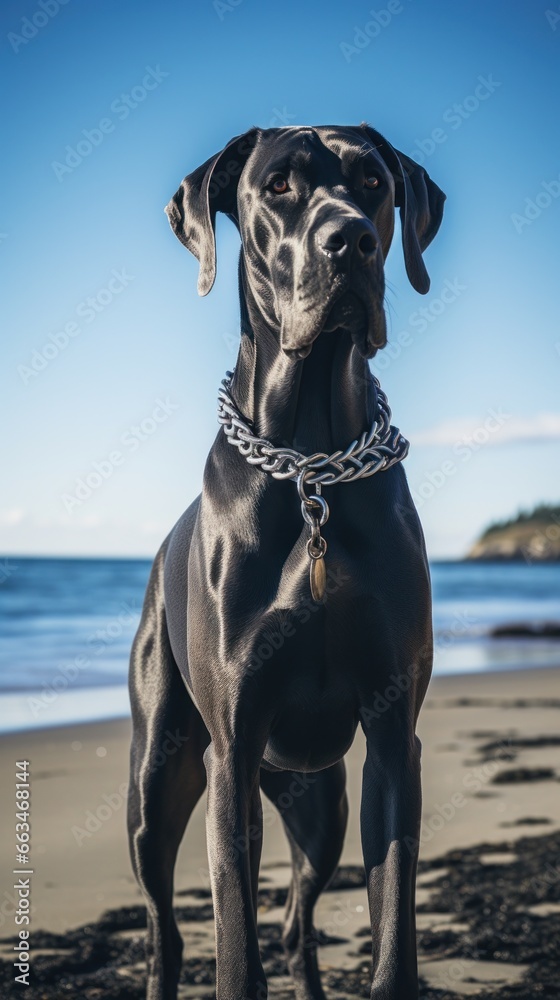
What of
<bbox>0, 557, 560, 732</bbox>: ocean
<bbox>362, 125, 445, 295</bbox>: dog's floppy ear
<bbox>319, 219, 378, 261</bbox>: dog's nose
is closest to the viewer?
<bbox>319, 219, 378, 261</bbox>: dog's nose

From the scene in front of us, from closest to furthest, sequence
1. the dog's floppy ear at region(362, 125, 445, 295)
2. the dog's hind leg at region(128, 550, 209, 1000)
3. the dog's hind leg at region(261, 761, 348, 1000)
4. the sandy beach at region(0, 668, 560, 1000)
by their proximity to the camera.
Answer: the dog's floppy ear at region(362, 125, 445, 295)
the dog's hind leg at region(128, 550, 209, 1000)
the dog's hind leg at region(261, 761, 348, 1000)
the sandy beach at region(0, 668, 560, 1000)

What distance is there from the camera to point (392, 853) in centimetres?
254

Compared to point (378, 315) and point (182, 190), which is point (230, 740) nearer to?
point (378, 315)

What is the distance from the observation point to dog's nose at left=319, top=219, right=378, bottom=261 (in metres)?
2.38

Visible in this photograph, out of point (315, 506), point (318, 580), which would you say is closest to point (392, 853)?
point (318, 580)

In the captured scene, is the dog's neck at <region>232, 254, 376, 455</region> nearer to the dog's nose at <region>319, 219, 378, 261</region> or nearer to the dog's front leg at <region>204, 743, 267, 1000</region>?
the dog's nose at <region>319, 219, 378, 261</region>

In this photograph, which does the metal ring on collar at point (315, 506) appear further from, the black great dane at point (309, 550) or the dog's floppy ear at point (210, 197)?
the dog's floppy ear at point (210, 197)

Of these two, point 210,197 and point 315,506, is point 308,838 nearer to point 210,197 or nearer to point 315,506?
point 315,506

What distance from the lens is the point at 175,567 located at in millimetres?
3254

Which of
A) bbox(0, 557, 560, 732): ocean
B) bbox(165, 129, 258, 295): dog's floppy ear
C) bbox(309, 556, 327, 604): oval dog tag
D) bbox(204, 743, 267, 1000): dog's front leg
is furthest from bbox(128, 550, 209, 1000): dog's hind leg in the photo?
bbox(0, 557, 560, 732): ocean

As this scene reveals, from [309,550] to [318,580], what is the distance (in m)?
0.08

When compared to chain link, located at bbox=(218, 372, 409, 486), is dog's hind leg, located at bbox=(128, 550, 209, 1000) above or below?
below

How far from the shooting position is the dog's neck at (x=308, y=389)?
2.71 meters

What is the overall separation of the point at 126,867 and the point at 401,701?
9.12ft
